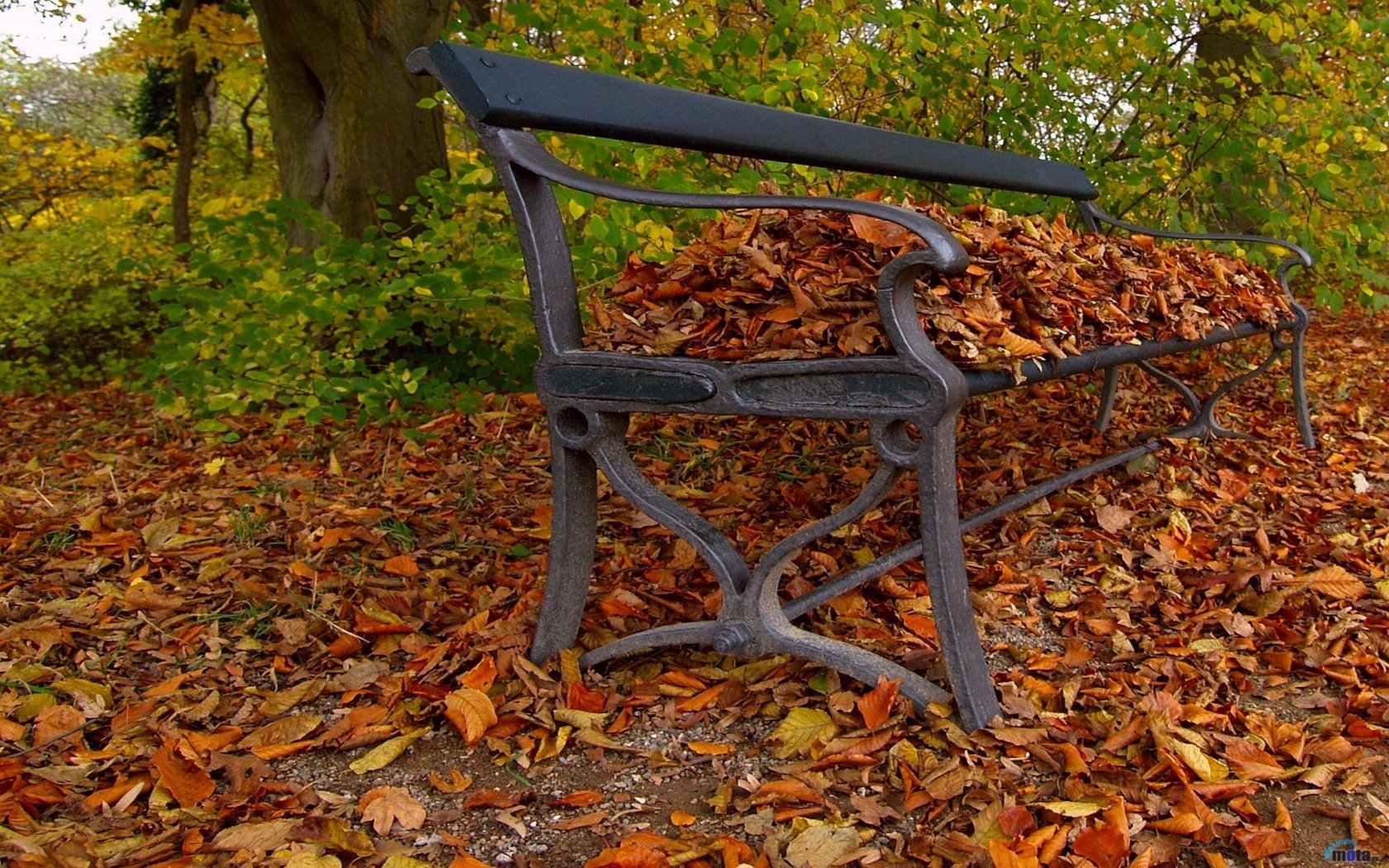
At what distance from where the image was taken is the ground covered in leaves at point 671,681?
157 cm

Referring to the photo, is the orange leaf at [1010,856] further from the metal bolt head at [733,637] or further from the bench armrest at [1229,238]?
the bench armrest at [1229,238]

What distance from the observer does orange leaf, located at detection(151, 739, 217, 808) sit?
1.69 meters

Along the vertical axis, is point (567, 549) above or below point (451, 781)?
above

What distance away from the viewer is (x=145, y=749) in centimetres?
183

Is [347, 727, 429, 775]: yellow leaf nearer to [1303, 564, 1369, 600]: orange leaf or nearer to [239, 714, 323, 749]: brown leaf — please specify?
[239, 714, 323, 749]: brown leaf

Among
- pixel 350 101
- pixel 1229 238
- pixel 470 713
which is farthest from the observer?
pixel 350 101

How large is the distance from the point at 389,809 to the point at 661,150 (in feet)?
8.93

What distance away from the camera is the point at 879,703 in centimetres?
181

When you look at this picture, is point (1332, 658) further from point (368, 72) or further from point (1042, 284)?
point (368, 72)

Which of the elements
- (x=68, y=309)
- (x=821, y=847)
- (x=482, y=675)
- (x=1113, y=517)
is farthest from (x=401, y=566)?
(x=68, y=309)

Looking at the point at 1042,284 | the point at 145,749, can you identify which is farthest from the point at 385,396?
the point at 1042,284

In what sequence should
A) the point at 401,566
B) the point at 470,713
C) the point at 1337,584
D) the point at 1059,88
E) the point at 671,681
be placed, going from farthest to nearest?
the point at 1059,88, the point at 401,566, the point at 1337,584, the point at 671,681, the point at 470,713

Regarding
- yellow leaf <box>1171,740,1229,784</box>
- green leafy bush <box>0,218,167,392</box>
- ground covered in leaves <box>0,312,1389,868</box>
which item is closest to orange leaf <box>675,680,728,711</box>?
ground covered in leaves <box>0,312,1389,868</box>

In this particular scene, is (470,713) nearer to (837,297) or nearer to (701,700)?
(701,700)
